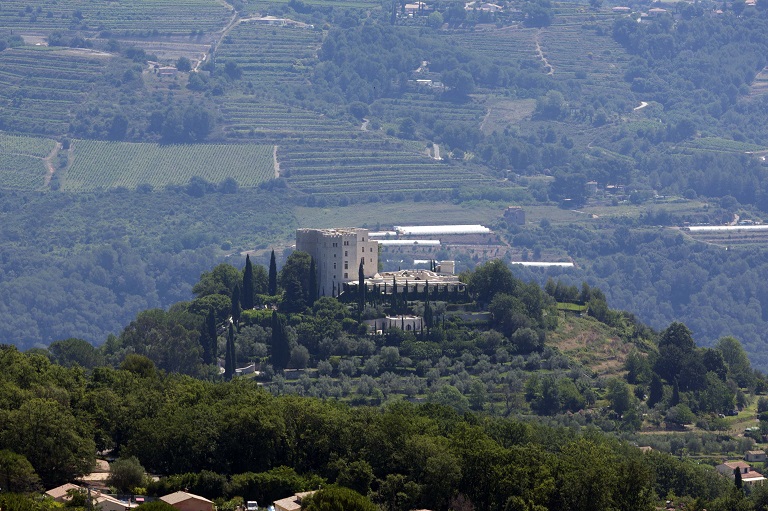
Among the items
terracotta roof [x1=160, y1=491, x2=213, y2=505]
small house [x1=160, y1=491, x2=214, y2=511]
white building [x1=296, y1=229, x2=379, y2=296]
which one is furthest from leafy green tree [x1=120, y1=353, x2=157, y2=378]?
white building [x1=296, y1=229, x2=379, y2=296]

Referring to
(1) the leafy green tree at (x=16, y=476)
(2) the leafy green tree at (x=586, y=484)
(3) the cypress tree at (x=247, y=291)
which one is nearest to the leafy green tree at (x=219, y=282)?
(3) the cypress tree at (x=247, y=291)

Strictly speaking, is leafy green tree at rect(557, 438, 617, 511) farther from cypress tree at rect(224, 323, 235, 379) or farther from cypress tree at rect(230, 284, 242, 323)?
cypress tree at rect(230, 284, 242, 323)

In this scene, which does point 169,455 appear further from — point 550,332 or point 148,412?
point 550,332

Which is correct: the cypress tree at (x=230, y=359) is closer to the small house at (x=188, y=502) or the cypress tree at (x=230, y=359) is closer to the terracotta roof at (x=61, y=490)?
the terracotta roof at (x=61, y=490)

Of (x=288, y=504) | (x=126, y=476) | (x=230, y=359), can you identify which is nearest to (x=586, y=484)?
(x=288, y=504)

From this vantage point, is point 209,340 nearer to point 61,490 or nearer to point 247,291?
point 247,291

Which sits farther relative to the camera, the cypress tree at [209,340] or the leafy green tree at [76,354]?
the cypress tree at [209,340]
